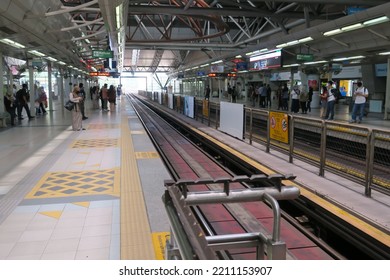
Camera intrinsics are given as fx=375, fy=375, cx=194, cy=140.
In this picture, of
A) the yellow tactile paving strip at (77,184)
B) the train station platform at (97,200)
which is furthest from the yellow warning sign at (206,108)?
the yellow tactile paving strip at (77,184)

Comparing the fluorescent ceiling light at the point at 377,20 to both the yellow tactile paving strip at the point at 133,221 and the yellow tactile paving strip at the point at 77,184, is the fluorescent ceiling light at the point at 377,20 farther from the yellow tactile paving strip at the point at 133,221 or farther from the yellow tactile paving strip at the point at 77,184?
the yellow tactile paving strip at the point at 77,184

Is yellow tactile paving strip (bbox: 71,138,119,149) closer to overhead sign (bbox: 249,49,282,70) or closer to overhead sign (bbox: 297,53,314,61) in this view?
overhead sign (bbox: 249,49,282,70)

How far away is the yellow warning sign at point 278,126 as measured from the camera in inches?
351

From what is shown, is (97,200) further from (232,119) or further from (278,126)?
(232,119)

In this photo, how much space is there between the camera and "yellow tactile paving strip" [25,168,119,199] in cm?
570

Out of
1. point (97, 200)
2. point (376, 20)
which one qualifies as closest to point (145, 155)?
point (97, 200)

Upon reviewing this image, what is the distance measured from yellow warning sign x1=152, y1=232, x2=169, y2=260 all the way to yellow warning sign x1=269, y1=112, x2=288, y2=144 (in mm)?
5568

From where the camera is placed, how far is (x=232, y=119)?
41.8ft

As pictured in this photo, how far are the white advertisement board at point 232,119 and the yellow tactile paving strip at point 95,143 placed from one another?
386cm

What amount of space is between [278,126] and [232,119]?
3526mm

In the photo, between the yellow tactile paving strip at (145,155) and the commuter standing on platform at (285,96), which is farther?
the commuter standing on platform at (285,96)

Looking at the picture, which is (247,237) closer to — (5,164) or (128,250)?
(128,250)

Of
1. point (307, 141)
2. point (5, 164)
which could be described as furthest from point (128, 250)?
point (307, 141)
